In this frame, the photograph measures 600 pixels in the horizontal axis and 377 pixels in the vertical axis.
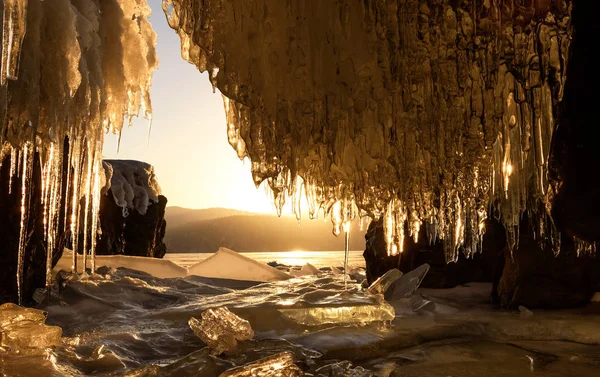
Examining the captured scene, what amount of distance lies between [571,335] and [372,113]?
2976 millimetres

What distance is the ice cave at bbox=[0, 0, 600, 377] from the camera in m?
3.05

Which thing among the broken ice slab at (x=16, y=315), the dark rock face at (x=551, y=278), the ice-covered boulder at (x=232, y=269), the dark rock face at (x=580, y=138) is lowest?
the ice-covered boulder at (x=232, y=269)

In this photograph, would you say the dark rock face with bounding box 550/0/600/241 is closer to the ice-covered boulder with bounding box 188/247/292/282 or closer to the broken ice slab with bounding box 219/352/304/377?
the broken ice slab with bounding box 219/352/304/377

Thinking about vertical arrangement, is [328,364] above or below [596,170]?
below

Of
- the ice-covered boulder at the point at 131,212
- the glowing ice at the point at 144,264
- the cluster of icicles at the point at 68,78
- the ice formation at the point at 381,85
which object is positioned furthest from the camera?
the ice-covered boulder at the point at 131,212

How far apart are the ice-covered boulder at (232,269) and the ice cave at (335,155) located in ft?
13.2

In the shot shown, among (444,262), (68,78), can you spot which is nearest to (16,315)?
(68,78)

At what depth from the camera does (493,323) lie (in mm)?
4652

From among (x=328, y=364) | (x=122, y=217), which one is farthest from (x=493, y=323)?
(x=122, y=217)

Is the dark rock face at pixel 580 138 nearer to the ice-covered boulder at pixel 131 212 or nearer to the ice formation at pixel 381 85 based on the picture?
the ice formation at pixel 381 85

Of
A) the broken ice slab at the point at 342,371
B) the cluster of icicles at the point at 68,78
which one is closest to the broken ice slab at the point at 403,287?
the broken ice slab at the point at 342,371

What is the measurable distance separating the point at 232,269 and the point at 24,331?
7.03 metres

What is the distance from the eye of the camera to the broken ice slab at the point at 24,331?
11.0ft

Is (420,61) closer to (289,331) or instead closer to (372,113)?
(372,113)
